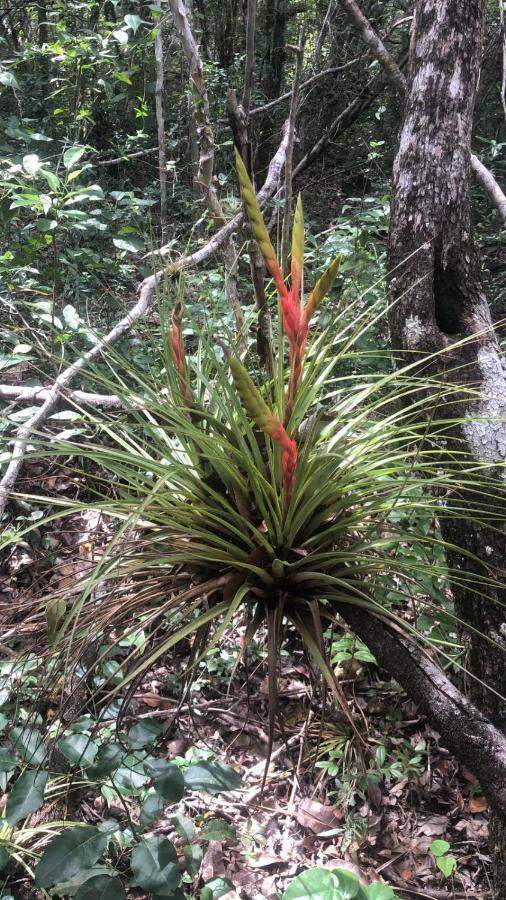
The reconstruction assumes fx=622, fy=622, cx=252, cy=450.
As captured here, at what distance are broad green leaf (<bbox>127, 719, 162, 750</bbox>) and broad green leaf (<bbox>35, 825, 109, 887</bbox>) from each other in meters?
0.14

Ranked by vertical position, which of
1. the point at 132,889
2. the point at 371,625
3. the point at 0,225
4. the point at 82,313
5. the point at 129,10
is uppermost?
the point at 129,10

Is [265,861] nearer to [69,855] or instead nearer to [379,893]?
[379,893]

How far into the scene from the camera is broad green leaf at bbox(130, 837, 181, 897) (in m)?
0.96

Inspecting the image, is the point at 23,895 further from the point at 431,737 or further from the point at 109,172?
the point at 109,172

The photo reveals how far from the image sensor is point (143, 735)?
3.52 ft

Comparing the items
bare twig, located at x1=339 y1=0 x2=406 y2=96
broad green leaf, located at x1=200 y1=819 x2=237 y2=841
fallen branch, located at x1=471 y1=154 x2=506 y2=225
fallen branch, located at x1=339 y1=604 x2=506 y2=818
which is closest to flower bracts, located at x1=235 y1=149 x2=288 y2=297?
fallen branch, located at x1=339 y1=604 x2=506 y2=818

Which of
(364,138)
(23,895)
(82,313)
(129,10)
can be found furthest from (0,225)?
(364,138)

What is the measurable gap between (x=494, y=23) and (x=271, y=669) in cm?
565

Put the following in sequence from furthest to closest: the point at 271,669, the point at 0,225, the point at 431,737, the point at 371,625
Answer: the point at 0,225 → the point at 431,737 → the point at 371,625 → the point at 271,669

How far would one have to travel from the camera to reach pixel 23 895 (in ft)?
4.19

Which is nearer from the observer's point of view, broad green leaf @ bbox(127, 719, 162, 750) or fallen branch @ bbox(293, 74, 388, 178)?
broad green leaf @ bbox(127, 719, 162, 750)

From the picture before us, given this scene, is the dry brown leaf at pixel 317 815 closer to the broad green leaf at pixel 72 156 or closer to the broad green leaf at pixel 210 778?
the broad green leaf at pixel 210 778

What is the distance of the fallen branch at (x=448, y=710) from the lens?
961 millimetres

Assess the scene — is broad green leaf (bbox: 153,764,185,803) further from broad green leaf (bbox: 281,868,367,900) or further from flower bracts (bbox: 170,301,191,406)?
flower bracts (bbox: 170,301,191,406)
